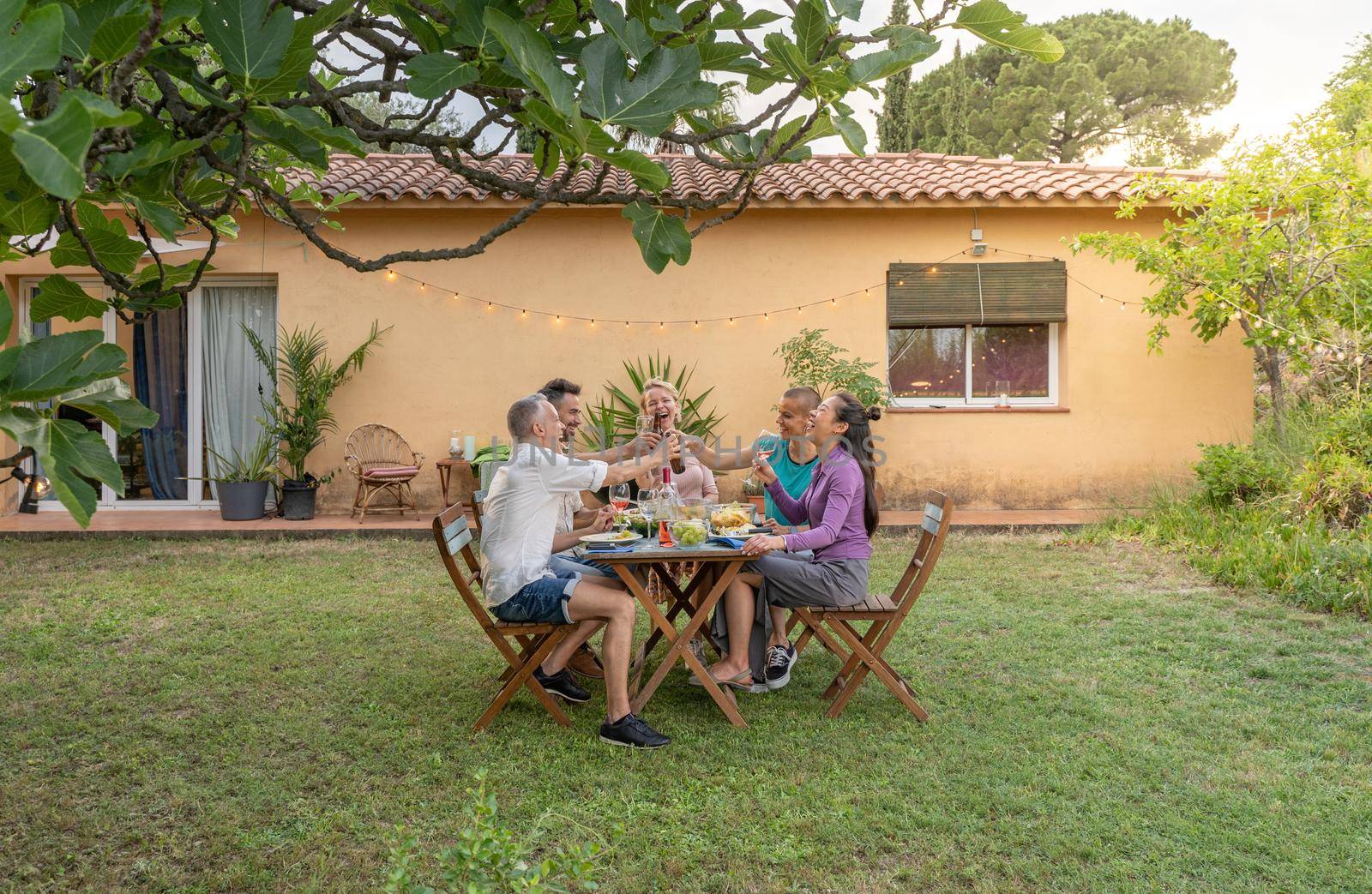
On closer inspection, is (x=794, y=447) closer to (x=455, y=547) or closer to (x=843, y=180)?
(x=455, y=547)

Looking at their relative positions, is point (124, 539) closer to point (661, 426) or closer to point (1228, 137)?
point (661, 426)

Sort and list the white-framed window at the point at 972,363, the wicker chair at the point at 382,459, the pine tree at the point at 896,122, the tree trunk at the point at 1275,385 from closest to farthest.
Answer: the tree trunk at the point at 1275,385 < the wicker chair at the point at 382,459 < the white-framed window at the point at 972,363 < the pine tree at the point at 896,122

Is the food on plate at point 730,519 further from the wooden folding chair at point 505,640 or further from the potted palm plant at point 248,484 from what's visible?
the potted palm plant at point 248,484

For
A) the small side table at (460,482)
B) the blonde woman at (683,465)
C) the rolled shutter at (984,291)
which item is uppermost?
the rolled shutter at (984,291)

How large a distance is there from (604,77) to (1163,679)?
4296 millimetres

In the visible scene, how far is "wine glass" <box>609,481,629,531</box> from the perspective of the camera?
173 inches

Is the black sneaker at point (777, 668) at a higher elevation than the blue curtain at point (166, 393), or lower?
lower

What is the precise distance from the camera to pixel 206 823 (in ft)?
9.83

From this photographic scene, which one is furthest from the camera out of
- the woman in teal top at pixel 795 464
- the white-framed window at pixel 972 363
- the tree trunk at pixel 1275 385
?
the white-framed window at pixel 972 363

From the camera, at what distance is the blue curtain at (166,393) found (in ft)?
31.2

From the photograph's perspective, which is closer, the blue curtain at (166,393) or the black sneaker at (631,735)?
the black sneaker at (631,735)

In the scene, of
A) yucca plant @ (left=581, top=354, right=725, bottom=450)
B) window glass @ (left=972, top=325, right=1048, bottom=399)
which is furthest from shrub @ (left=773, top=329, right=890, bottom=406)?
window glass @ (left=972, top=325, right=1048, bottom=399)

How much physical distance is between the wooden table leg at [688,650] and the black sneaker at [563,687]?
465mm

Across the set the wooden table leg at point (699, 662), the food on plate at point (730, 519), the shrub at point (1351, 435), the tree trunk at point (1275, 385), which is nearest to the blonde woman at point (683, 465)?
the food on plate at point (730, 519)
